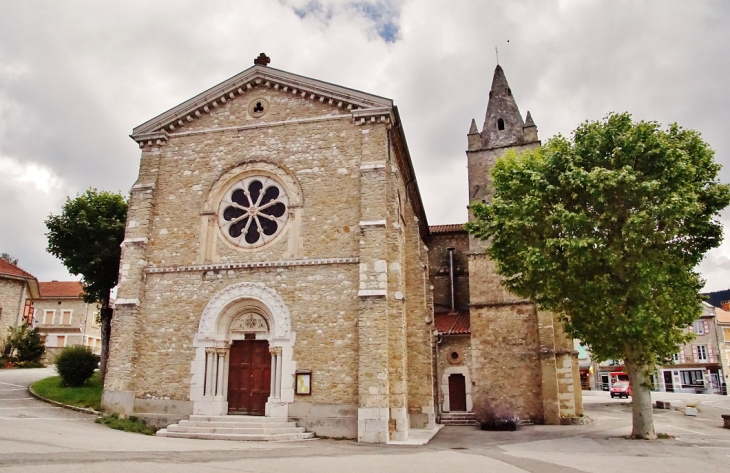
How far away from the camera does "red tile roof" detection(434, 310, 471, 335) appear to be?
86.9 ft

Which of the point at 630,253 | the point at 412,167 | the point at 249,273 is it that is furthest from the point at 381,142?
the point at 630,253

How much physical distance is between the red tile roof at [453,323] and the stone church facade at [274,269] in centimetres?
662

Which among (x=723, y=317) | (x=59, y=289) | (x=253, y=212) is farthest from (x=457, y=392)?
(x=723, y=317)

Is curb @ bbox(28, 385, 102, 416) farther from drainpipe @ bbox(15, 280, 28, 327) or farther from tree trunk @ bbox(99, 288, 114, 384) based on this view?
drainpipe @ bbox(15, 280, 28, 327)

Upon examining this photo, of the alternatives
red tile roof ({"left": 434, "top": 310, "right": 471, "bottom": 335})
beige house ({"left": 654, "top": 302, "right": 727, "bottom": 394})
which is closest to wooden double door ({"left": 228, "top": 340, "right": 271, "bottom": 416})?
red tile roof ({"left": 434, "top": 310, "right": 471, "bottom": 335})

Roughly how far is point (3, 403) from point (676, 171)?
22944 mm

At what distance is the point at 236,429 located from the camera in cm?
1501

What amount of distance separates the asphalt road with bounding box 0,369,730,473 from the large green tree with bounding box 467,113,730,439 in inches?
115

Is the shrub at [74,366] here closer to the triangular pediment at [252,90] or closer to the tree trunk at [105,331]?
the tree trunk at [105,331]

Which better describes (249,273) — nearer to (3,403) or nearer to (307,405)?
(307,405)

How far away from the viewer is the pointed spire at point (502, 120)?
31.0m

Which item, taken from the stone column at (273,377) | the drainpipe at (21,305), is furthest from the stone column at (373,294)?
the drainpipe at (21,305)

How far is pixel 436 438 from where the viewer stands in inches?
699

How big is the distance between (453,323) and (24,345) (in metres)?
28.1
